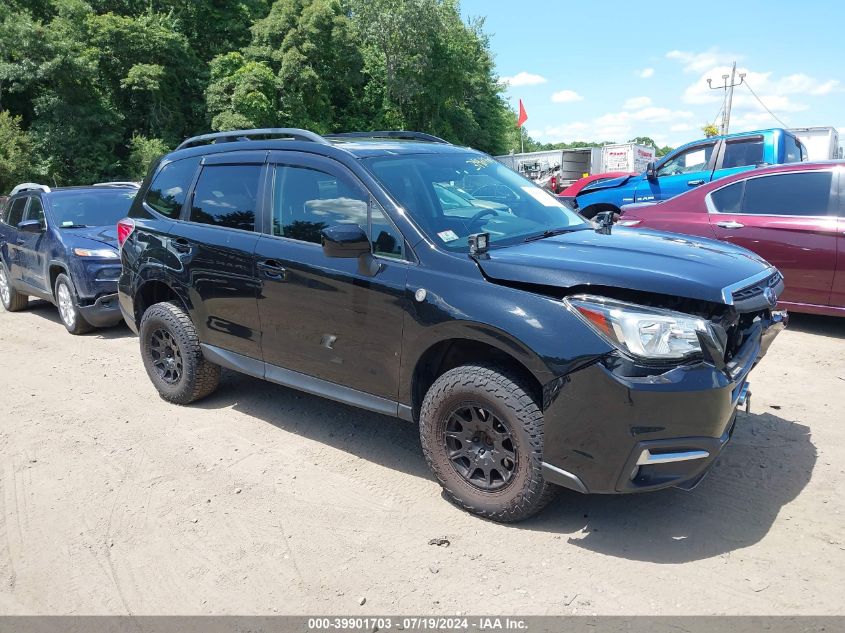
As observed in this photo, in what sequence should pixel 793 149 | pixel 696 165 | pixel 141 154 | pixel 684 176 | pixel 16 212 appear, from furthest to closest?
1. pixel 141 154
2. pixel 696 165
3. pixel 684 176
4. pixel 793 149
5. pixel 16 212

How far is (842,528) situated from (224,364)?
3.86 metres

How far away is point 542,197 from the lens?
173 inches

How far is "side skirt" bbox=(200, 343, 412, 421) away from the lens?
3707mm

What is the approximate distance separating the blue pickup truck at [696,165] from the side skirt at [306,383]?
6.84 m

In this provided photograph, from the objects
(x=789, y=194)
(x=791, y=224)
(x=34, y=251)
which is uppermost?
(x=789, y=194)

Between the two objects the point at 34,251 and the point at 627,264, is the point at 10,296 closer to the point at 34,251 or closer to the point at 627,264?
the point at 34,251

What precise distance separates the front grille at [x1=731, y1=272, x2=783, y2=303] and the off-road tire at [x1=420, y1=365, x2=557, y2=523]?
108 centimetres

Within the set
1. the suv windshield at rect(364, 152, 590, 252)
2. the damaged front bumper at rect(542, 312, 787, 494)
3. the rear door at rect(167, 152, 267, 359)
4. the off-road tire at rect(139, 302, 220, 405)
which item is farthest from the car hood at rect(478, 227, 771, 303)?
the off-road tire at rect(139, 302, 220, 405)

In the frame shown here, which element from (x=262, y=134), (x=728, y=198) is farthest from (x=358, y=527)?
(x=728, y=198)

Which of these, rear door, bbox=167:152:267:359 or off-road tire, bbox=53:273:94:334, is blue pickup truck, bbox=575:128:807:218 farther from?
off-road tire, bbox=53:273:94:334

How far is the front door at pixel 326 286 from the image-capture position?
359 centimetres

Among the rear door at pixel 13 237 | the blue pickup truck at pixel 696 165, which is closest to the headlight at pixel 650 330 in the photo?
the blue pickup truck at pixel 696 165

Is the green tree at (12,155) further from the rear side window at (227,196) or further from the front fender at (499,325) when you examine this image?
the front fender at (499,325)

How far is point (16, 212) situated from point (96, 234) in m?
2.18
